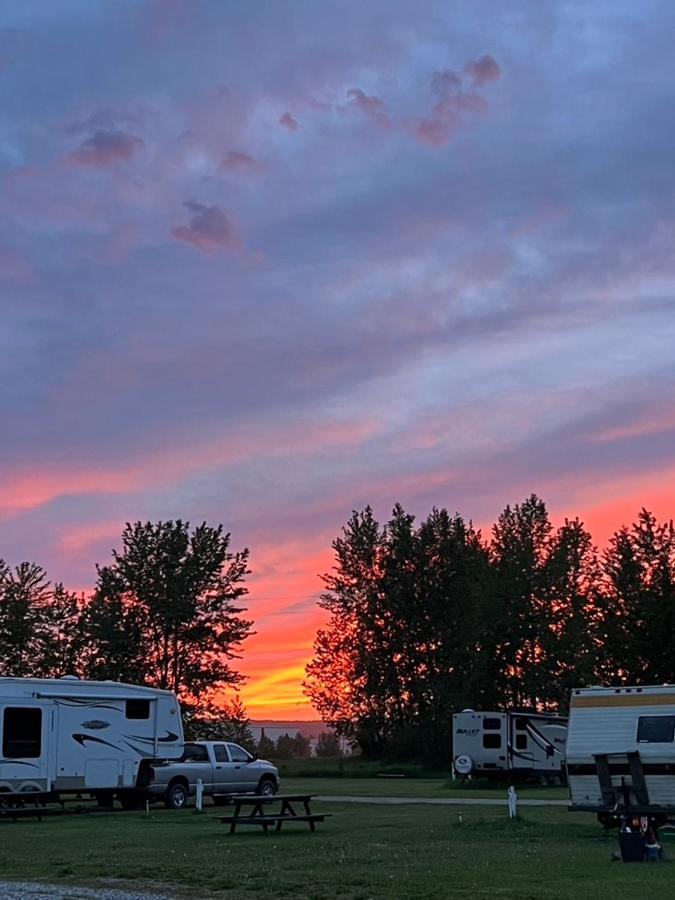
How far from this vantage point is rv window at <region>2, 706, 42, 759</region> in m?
27.5

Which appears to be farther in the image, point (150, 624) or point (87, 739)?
point (150, 624)

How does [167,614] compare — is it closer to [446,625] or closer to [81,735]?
[446,625]

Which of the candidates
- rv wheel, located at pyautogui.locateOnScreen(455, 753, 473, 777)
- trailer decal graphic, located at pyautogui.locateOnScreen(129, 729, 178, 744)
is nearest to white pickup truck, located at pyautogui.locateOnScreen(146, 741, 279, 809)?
trailer decal graphic, located at pyautogui.locateOnScreen(129, 729, 178, 744)

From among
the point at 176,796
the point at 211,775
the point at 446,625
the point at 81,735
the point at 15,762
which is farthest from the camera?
the point at 446,625

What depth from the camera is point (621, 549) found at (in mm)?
66688

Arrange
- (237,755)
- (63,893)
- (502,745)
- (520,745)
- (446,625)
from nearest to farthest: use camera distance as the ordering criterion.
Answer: (63,893)
(237,755)
(502,745)
(520,745)
(446,625)

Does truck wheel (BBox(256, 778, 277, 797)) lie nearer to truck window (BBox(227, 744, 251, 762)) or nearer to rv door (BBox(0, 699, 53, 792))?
truck window (BBox(227, 744, 251, 762))

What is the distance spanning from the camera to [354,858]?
16203mm

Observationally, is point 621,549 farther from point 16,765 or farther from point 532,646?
point 16,765

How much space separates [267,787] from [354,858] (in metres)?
15.8

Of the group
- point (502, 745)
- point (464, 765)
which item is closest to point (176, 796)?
point (464, 765)

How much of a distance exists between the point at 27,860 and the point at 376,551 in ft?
201

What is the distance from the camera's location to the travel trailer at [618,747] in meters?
19.7

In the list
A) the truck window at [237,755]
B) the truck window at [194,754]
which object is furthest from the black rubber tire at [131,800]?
the truck window at [237,755]
